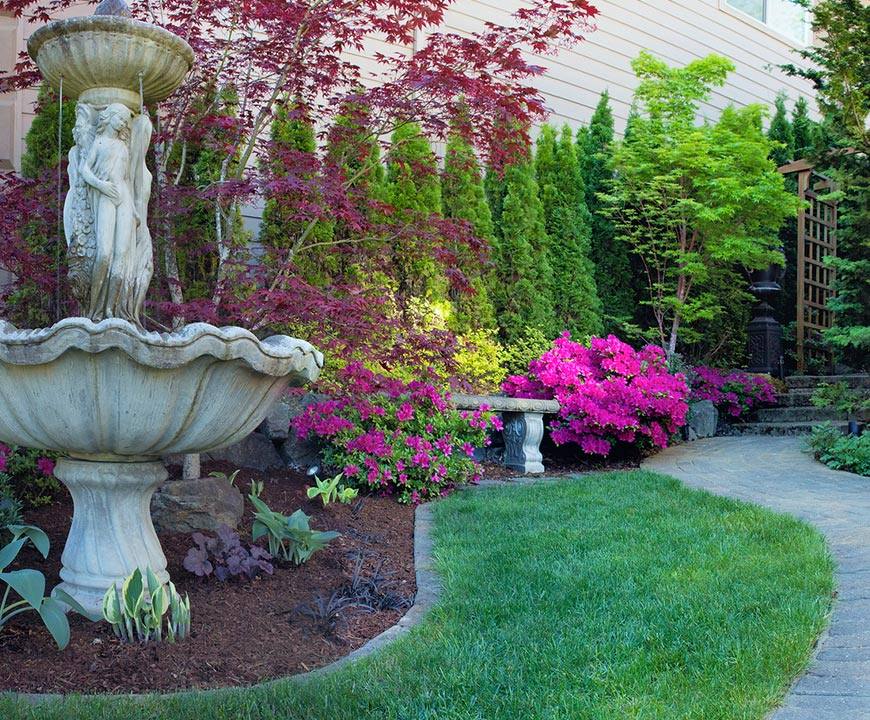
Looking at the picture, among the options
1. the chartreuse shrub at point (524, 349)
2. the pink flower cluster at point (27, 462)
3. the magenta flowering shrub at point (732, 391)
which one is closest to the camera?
the pink flower cluster at point (27, 462)

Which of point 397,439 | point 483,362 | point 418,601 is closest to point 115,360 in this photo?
point 418,601

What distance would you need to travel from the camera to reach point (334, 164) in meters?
4.76

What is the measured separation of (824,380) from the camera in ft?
30.9

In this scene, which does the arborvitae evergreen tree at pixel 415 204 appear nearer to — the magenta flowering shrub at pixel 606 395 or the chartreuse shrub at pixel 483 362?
the chartreuse shrub at pixel 483 362

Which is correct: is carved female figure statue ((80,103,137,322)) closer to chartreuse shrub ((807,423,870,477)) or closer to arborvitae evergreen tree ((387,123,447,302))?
arborvitae evergreen tree ((387,123,447,302))

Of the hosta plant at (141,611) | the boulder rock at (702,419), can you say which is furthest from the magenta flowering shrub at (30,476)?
the boulder rock at (702,419)

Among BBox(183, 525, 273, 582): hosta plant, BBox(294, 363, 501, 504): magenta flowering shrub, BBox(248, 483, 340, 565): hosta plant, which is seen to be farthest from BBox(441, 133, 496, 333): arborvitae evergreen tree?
BBox(183, 525, 273, 582): hosta plant

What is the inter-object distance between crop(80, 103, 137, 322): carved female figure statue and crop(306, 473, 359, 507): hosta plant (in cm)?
190

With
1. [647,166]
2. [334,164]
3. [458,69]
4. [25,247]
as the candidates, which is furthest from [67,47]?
[647,166]

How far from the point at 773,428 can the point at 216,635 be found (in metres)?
7.12

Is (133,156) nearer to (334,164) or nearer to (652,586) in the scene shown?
(334,164)

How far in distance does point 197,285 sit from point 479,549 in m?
2.91

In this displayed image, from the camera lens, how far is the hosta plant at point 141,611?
277 centimetres

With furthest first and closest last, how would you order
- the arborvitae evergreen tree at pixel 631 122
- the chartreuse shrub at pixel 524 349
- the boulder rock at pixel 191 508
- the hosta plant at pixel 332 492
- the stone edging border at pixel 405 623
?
the arborvitae evergreen tree at pixel 631 122 → the chartreuse shrub at pixel 524 349 → the hosta plant at pixel 332 492 → the boulder rock at pixel 191 508 → the stone edging border at pixel 405 623
